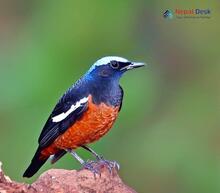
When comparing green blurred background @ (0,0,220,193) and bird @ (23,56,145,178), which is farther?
green blurred background @ (0,0,220,193)

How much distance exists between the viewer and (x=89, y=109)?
7785 mm

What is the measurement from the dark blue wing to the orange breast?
44mm

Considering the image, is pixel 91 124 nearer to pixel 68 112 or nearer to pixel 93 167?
pixel 68 112

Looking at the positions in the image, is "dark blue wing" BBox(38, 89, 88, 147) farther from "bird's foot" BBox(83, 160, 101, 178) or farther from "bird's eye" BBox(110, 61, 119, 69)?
"bird's foot" BBox(83, 160, 101, 178)

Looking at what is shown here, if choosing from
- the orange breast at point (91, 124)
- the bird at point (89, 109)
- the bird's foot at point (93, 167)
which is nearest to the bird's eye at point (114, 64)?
the bird at point (89, 109)

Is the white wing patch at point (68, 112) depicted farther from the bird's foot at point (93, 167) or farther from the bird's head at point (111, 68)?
the bird's foot at point (93, 167)

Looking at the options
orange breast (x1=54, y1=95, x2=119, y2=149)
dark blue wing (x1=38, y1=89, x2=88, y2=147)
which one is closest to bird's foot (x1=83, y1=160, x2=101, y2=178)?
orange breast (x1=54, y1=95, x2=119, y2=149)

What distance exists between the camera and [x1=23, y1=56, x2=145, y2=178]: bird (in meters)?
7.77

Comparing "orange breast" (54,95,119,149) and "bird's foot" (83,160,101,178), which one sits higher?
"orange breast" (54,95,119,149)

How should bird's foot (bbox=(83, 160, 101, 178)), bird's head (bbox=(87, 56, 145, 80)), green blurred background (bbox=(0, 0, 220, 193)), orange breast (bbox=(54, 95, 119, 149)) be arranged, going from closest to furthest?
1. bird's foot (bbox=(83, 160, 101, 178))
2. orange breast (bbox=(54, 95, 119, 149))
3. bird's head (bbox=(87, 56, 145, 80))
4. green blurred background (bbox=(0, 0, 220, 193))

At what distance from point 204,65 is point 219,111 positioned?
715 mm

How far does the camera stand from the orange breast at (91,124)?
774cm

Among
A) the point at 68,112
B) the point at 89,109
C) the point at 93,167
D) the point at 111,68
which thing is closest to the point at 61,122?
the point at 68,112

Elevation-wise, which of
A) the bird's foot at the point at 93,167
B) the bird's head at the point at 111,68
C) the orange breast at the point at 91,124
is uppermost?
the bird's head at the point at 111,68
